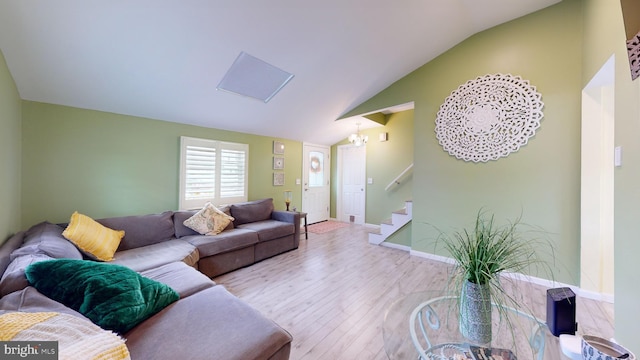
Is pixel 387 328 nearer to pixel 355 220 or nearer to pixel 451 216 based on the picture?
pixel 451 216

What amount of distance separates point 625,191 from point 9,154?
15.9ft

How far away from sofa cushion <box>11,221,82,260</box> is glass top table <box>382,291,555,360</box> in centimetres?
236

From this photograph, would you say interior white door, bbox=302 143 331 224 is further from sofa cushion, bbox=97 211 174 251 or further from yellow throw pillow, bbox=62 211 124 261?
yellow throw pillow, bbox=62 211 124 261

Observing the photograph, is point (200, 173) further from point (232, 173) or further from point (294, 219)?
point (294, 219)

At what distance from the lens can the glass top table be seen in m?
1.08

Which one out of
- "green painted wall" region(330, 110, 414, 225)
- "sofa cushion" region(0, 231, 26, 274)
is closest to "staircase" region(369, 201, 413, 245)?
"green painted wall" region(330, 110, 414, 225)

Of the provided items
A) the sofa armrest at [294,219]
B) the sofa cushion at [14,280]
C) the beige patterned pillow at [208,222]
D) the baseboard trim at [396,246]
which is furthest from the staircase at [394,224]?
the sofa cushion at [14,280]

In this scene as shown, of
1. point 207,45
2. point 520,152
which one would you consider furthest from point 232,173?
point 520,152

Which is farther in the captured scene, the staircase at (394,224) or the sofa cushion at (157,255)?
the staircase at (394,224)

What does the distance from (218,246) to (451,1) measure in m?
3.99

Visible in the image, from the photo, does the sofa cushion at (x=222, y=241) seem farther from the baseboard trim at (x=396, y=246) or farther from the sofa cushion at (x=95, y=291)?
the baseboard trim at (x=396, y=246)

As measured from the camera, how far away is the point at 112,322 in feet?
3.68

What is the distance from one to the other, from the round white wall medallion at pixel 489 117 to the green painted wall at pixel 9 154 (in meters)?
4.64

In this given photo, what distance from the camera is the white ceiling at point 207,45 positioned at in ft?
6.22
